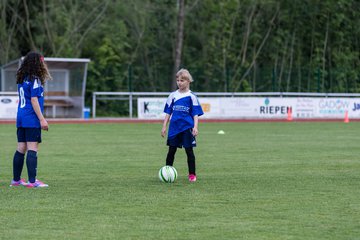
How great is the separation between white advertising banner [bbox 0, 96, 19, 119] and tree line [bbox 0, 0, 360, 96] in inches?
343

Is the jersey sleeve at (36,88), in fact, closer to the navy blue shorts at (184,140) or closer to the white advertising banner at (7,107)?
the navy blue shorts at (184,140)

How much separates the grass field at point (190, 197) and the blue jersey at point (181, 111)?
0.81 meters

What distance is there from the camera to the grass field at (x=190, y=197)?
25.6ft

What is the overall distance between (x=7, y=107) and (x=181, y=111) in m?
23.9

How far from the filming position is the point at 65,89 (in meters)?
38.7

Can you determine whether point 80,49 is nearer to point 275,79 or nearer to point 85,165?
point 275,79

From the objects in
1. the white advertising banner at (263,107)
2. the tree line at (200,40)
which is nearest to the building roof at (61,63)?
the white advertising banner at (263,107)

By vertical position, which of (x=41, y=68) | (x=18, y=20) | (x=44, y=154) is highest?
(x=18, y=20)

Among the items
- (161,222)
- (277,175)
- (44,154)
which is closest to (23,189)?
(161,222)

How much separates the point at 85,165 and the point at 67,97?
24349mm

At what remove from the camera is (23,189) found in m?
10.9

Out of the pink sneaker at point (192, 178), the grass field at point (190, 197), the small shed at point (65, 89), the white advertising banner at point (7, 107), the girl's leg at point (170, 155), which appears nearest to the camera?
the grass field at point (190, 197)

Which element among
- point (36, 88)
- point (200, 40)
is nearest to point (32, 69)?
point (36, 88)

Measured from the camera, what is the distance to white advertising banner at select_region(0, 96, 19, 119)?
34594 millimetres
